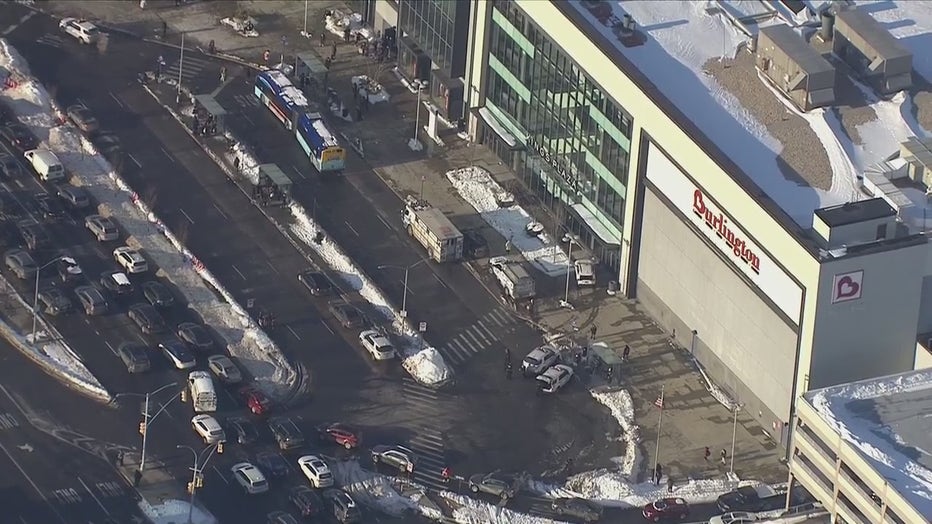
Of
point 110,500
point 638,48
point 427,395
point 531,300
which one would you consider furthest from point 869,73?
point 110,500

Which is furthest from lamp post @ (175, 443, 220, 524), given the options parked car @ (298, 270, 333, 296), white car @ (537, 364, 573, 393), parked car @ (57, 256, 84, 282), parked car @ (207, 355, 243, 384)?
white car @ (537, 364, 573, 393)

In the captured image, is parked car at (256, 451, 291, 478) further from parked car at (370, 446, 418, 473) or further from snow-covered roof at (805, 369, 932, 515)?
Answer: snow-covered roof at (805, 369, 932, 515)

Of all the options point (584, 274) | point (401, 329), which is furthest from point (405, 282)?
point (584, 274)

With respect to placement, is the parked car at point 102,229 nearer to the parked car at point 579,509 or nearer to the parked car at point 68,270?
the parked car at point 68,270

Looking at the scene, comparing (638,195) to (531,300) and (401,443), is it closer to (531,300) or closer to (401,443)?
(531,300)

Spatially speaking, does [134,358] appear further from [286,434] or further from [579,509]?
[579,509]
